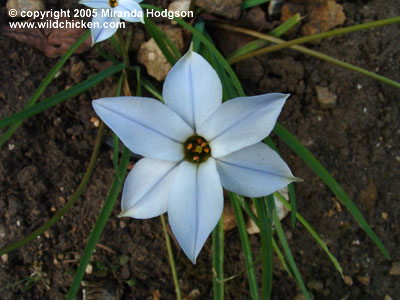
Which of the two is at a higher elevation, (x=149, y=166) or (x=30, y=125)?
→ (x=30, y=125)

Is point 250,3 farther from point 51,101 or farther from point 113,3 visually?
point 51,101

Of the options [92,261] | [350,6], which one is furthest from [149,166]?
[350,6]

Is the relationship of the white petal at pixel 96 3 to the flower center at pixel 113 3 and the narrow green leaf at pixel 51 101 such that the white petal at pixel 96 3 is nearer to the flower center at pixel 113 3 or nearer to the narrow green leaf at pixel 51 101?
the flower center at pixel 113 3

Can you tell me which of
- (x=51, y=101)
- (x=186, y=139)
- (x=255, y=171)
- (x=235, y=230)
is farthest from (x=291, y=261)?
(x=51, y=101)

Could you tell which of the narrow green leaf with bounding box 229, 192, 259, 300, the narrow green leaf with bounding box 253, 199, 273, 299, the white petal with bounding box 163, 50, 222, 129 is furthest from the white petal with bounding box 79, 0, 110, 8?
the narrow green leaf with bounding box 253, 199, 273, 299

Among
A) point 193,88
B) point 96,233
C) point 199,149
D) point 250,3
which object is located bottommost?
point 96,233

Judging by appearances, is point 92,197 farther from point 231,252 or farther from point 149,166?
point 149,166
